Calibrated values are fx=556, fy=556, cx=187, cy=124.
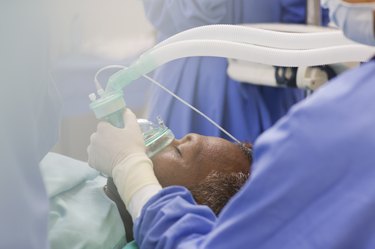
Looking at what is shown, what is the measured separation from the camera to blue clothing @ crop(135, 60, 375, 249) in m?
0.72

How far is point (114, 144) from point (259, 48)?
0.40 metres

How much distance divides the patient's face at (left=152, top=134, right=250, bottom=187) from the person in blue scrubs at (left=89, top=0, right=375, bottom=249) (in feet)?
1.89

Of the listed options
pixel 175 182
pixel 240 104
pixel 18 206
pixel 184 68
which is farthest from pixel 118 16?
pixel 18 206

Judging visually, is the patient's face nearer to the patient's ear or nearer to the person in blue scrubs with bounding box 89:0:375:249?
the patient's ear

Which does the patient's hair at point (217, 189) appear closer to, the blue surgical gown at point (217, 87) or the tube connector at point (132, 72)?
the tube connector at point (132, 72)

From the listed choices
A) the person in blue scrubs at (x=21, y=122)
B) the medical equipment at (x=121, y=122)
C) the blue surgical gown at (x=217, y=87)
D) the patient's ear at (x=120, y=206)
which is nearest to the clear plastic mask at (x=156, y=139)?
the medical equipment at (x=121, y=122)

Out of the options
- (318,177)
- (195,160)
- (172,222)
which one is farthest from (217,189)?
(318,177)

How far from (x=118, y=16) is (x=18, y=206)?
146cm

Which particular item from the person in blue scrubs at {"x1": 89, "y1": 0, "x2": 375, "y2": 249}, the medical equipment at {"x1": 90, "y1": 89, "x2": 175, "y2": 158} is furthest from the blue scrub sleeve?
the medical equipment at {"x1": 90, "y1": 89, "x2": 175, "y2": 158}

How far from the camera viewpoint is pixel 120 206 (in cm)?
141

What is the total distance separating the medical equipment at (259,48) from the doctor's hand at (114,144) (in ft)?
0.26

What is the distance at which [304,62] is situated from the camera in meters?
1.24

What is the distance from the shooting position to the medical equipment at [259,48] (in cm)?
122

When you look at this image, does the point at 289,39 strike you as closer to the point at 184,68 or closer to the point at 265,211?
the point at 265,211
